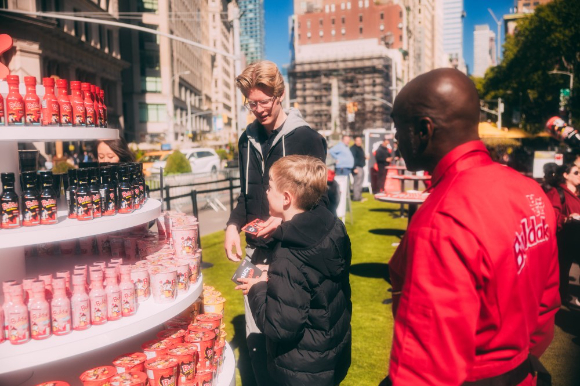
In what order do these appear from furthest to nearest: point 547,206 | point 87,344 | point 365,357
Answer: point 365,357 → point 87,344 → point 547,206

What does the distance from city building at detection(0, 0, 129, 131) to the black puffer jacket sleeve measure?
24.9 meters

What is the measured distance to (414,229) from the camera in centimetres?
143

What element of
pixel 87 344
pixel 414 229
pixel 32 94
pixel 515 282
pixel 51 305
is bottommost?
pixel 87 344

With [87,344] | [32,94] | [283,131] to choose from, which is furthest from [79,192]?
[283,131]

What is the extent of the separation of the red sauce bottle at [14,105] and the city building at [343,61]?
98712 mm

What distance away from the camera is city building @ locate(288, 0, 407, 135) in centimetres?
10319

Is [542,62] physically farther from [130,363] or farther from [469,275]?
[469,275]

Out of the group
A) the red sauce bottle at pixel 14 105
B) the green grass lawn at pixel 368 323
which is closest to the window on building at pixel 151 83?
the green grass lawn at pixel 368 323

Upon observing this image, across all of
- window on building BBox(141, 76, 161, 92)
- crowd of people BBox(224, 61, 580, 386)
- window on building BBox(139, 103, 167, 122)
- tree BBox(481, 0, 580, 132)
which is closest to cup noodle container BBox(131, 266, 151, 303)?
crowd of people BBox(224, 61, 580, 386)

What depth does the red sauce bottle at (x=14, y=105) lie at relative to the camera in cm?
233

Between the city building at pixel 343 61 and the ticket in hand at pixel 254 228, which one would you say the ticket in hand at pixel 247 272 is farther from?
the city building at pixel 343 61

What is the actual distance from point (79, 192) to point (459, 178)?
1924 millimetres

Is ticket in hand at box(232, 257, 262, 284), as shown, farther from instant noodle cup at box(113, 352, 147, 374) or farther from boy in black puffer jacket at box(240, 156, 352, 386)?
instant noodle cup at box(113, 352, 147, 374)

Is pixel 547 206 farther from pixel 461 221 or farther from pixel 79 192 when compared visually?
pixel 79 192
